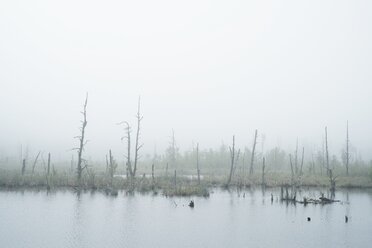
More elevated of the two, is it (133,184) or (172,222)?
(133,184)

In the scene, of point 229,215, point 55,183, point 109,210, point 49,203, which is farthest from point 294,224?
point 55,183

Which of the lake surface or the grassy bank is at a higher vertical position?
the grassy bank

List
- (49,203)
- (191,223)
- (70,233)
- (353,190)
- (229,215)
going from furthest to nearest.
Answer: (353,190) < (49,203) < (229,215) < (191,223) < (70,233)

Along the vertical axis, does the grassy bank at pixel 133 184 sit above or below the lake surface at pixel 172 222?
above

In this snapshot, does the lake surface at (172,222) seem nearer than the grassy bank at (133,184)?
Yes

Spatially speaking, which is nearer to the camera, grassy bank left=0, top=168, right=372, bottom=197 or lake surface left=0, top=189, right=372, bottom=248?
lake surface left=0, top=189, right=372, bottom=248

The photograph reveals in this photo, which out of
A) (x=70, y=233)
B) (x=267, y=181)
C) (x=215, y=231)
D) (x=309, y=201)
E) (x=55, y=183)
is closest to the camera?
(x=70, y=233)

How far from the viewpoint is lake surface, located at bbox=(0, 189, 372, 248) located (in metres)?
20.8

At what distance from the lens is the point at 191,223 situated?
2612cm

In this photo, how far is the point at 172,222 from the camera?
2623cm

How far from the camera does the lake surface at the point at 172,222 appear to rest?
20844 mm

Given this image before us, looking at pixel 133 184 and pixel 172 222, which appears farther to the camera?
pixel 133 184

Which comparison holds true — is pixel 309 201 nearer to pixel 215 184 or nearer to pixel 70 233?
pixel 215 184

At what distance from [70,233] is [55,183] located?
25.9 m
